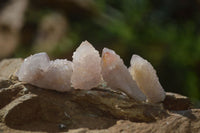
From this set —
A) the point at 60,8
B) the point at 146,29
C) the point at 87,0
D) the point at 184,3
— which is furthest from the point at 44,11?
the point at 184,3

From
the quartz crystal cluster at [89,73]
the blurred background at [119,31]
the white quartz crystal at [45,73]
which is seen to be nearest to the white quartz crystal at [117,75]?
the quartz crystal cluster at [89,73]

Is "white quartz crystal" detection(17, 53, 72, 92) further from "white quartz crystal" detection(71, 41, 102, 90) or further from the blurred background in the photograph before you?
the blurred background

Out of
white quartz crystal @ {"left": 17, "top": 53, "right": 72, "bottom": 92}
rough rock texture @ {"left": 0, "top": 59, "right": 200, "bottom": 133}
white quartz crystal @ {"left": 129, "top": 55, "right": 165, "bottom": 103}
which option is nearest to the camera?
rough rock texture @ {"left": 0, "top": 59, "right": 200, "bottom": 133}

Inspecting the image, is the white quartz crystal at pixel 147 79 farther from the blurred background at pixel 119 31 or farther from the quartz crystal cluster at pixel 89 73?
the blurred background at pixel 119 31

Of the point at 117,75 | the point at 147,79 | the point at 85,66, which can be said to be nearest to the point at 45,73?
the point at 85,66

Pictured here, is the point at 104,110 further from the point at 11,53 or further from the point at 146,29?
the point at 11,53

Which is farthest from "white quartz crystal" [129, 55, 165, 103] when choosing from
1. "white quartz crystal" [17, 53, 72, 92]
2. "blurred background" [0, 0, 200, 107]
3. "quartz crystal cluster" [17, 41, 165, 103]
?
"blurred background" [0, 0, 200, 107]

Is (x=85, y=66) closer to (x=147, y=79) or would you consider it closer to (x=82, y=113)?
(x=82, y=113)
